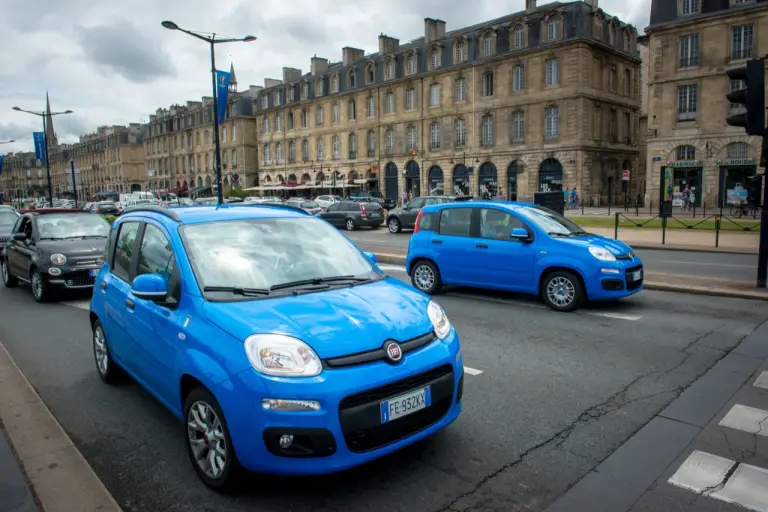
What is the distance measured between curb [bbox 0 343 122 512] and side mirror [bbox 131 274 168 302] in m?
1.15

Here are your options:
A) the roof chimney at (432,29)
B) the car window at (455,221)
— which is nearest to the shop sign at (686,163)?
the roof chimney at (432,29)

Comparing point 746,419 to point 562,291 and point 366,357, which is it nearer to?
point 366,357

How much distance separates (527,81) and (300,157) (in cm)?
3215

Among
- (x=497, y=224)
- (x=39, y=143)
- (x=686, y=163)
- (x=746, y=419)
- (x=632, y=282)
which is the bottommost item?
(x=746, y=419)

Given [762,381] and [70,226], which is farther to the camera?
[70,226]

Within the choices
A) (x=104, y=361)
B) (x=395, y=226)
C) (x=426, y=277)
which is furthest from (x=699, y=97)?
(x=104, y=361)

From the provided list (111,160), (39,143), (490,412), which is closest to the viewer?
(490,412)

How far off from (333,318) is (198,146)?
297ft

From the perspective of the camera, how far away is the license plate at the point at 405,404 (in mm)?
3203

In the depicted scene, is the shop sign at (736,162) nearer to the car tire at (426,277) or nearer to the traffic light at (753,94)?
the traffic light at (753,94)

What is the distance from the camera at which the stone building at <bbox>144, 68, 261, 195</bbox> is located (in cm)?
7956

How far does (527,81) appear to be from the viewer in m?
46.7

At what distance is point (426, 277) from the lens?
33.7 feet

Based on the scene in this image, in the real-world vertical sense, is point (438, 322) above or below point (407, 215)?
below
